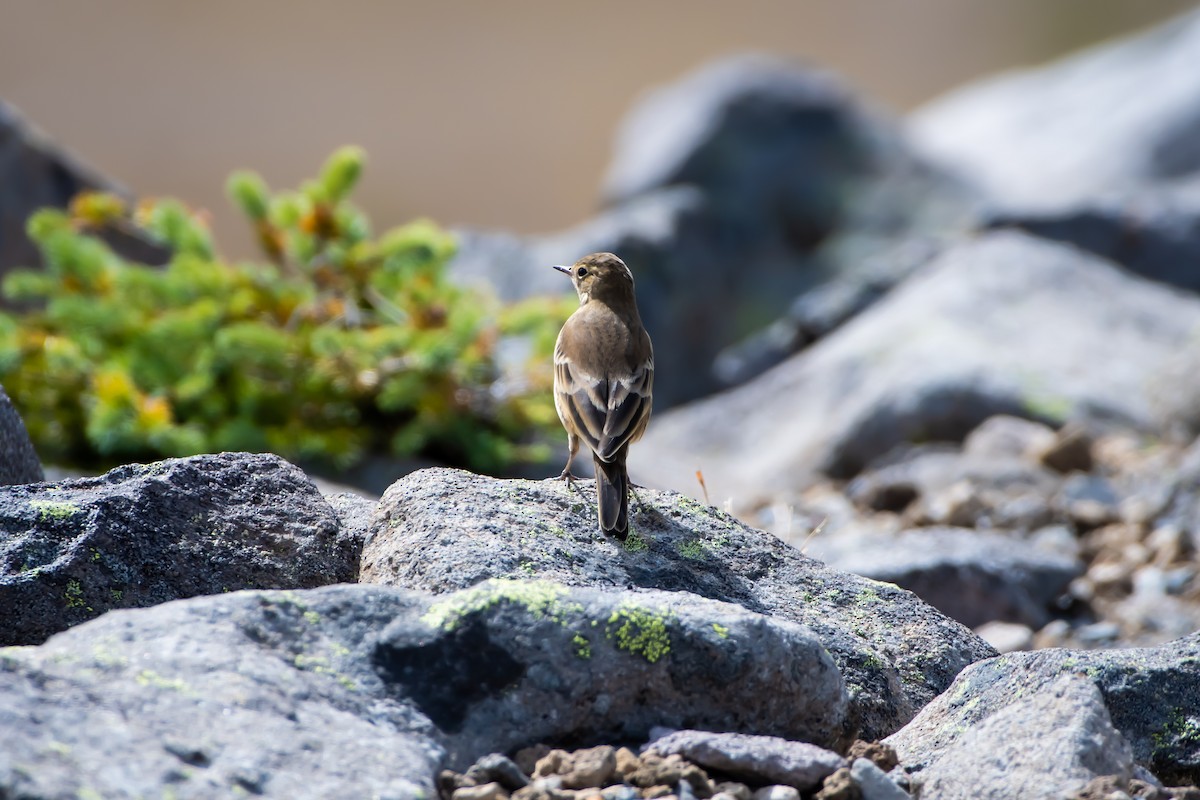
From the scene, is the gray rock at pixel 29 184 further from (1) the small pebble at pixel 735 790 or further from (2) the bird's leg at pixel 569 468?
(1) the small pebble at pixel 735 790

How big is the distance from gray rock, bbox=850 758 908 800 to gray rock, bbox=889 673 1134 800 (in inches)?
6.5

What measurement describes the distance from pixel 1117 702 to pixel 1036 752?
24.9 inches

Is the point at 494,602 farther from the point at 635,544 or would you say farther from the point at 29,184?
the point at 29,184

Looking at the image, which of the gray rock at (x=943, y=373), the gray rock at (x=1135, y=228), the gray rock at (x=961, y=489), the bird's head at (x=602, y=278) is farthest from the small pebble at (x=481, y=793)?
the gray rock at (x=1135, y=228)

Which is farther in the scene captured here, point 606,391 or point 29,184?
point 29,184

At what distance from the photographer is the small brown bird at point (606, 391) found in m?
4.51

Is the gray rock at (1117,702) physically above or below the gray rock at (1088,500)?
below

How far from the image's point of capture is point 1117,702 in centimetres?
367

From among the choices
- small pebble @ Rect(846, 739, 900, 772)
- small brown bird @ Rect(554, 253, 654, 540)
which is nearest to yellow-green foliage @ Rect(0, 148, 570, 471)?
small brown bird @ Rect(554, 253, 654, 540)

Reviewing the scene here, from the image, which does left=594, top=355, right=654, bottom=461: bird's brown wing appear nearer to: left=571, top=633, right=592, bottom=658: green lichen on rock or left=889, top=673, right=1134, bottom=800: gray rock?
left=571, top=633, right=592, bottom=658: green lichen on rock

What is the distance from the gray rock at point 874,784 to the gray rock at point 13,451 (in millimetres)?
3163

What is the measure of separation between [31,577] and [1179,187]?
14574mm

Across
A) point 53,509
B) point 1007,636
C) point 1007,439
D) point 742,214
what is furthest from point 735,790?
point 742,214

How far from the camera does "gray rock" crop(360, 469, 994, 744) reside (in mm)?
3873
